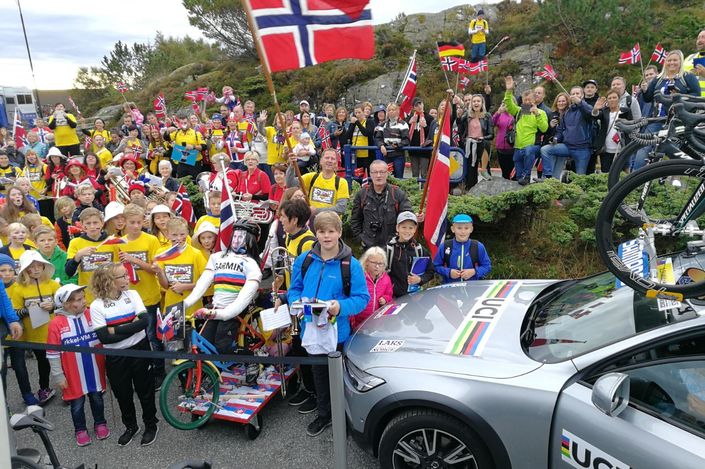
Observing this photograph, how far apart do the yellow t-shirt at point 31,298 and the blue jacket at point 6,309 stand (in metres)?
0.21

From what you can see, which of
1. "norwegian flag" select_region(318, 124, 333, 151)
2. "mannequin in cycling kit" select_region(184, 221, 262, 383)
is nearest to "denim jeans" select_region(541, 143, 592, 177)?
"norwegian flag" select_region(318, 124, 333, 151)

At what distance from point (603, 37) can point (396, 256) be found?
1839 centimetres

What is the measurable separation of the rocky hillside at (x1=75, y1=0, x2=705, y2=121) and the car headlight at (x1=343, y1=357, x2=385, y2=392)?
11.2 m

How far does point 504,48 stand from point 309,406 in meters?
21.3

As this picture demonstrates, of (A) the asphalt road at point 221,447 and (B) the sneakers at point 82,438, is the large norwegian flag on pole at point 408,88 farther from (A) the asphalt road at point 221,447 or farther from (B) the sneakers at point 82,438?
(B) the sneakers at point 82,438

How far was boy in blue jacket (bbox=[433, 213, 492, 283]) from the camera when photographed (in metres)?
4.85

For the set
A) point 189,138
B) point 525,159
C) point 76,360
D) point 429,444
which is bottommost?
point 429,444

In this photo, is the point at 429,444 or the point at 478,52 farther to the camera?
the point at 478,52

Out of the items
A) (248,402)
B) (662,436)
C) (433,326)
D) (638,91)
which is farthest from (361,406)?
(638,91)

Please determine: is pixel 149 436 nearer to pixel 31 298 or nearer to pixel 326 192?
pixel 31 298

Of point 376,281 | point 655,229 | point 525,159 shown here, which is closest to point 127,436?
point 376,281

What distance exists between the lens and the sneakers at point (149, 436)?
414 cm

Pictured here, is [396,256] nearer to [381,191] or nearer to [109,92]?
[381,191]

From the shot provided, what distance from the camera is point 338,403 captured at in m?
2.85
